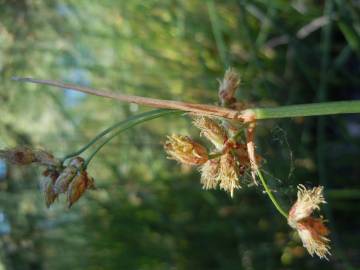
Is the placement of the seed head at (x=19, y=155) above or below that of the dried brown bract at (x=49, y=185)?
above

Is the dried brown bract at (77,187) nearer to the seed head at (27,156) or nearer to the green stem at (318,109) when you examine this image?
the seed head at (27,156)

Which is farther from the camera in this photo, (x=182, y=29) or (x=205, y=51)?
(x=205, y=51)

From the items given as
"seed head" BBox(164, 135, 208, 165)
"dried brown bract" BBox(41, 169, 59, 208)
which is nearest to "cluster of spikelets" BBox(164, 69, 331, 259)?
"seed head" BBox(164, 135, 208, 165)

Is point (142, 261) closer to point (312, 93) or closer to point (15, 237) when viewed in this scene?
point (15, 237)

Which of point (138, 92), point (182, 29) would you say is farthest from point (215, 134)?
point (138, 92)

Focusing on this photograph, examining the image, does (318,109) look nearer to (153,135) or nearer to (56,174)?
(56,174)

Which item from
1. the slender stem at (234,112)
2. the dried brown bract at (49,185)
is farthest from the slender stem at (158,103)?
the dried brown bract at (49,185)

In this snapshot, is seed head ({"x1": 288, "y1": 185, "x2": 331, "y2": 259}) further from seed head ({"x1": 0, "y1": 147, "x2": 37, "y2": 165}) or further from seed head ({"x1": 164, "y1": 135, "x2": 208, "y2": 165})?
seed head ({"x1": 0, "y1": 147, "x2": 37, "y2": 165})
